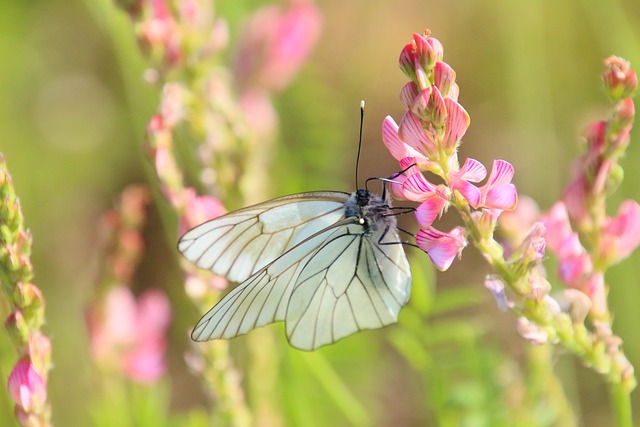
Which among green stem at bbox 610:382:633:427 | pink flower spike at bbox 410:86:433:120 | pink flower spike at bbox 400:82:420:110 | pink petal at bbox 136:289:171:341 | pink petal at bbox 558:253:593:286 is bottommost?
green stem at bbox 610:382:633:427

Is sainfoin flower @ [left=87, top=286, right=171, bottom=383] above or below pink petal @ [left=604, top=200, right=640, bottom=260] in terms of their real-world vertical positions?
above

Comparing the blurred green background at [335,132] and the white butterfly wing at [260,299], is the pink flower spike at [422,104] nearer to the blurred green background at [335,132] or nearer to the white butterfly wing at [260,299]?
the white butterfly wing at [260,299]

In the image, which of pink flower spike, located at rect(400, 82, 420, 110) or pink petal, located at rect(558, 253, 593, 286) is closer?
pink flower spike, located at rect(400, 82, 420, 110)

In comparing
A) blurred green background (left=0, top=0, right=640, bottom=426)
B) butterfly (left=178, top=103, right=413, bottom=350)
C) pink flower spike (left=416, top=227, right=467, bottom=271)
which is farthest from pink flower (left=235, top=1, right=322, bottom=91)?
pink flower spike (left=416, top=227, right=467, bottom=271)

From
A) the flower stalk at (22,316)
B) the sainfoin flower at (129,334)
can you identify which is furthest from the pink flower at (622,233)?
the sainfoin flower at (129,334)

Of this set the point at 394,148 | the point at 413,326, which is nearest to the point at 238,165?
the point at 413,326

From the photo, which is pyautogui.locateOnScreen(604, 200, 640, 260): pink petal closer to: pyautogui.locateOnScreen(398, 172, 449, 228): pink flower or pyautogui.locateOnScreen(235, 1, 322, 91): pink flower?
pyautogui.locateOnScreen(398, 172, 449, 228): pink flower

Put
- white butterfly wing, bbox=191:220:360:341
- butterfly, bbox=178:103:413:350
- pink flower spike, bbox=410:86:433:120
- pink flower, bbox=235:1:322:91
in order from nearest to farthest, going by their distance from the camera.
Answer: pink flower spike, bbox=410:86:433:120
white butterfly wing, bbox=191:220:360:341
butterfly, bbox=178:103:413:350
pink flower, bbox=235:1:322:91
